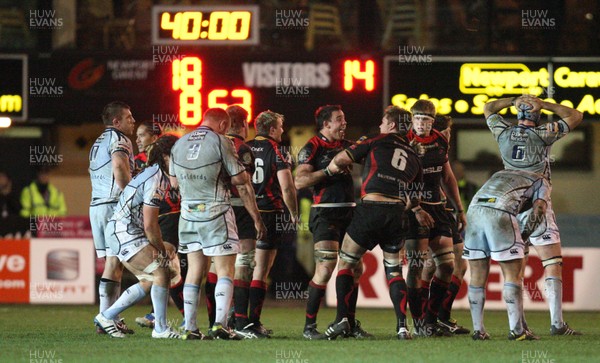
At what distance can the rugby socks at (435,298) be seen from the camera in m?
11.7

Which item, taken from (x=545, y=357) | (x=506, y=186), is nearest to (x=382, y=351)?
(x=545, y=357)

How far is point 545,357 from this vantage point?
9742 millimetres

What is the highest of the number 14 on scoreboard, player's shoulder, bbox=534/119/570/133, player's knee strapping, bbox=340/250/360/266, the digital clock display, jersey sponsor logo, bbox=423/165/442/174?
the digital clock display

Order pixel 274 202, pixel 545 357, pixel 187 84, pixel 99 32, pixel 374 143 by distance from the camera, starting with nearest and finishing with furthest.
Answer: pixel 545 357, pixel 374 143, pixel 274 202, pixel 187 84, pixel 99 32

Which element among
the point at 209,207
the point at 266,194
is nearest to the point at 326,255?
the point at 266,194

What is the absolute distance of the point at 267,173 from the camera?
11.8m

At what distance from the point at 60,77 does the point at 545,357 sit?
9.18 meters

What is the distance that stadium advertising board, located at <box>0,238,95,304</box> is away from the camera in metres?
16.8

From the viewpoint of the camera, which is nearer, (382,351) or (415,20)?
(382,351)

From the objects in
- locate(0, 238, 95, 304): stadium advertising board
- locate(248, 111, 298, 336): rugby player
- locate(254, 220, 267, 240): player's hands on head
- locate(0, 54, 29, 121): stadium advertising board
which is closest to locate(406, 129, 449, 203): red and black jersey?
locate(248, 111, 298, 336): rugby player

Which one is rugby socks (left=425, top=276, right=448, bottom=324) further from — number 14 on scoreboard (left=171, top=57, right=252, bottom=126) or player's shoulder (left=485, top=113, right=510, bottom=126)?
→ number 14 on scoreboard (left=171, top=57, right=252, bottom=126)

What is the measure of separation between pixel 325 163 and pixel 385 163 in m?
0.71

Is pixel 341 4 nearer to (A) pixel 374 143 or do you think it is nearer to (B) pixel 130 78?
(B) pixel 130 78

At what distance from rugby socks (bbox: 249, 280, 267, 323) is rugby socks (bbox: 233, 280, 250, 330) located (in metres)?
0.13
